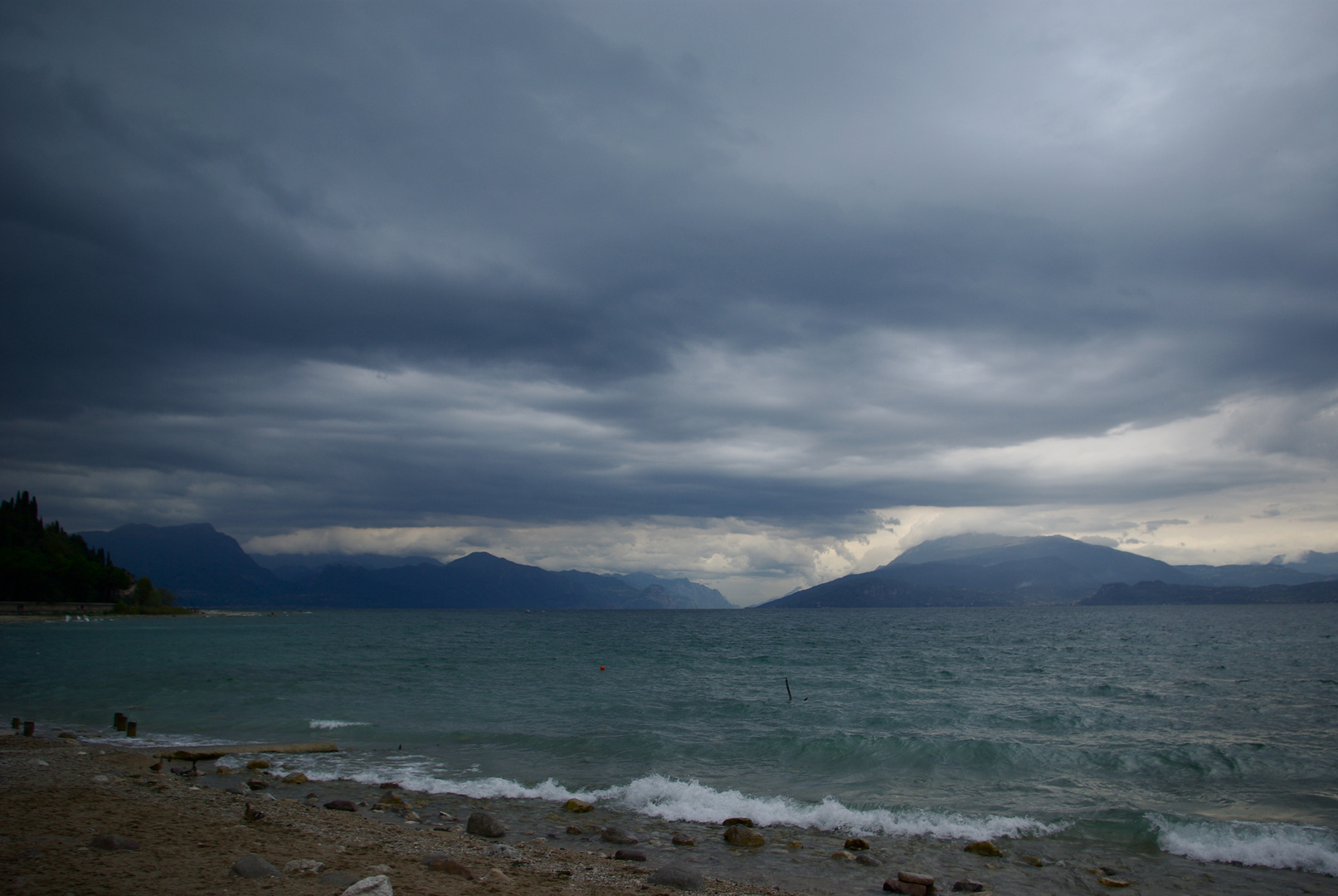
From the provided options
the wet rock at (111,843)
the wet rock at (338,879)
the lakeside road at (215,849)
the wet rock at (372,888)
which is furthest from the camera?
the wet rock at (111,843)

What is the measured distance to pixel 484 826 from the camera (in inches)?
586

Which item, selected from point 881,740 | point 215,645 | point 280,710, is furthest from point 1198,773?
point 215,645

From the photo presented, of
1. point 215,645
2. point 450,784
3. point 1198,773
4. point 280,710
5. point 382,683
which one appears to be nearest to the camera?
point 450,784

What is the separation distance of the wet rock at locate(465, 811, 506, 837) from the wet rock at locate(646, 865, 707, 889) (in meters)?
4.34

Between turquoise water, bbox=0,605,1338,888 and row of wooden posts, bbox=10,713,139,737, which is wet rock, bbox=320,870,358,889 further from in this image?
row of wooden posts, bbox=10,713,139,737

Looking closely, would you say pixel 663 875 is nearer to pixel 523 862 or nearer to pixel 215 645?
pixel 523 862

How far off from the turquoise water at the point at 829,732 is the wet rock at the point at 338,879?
27.1 feet

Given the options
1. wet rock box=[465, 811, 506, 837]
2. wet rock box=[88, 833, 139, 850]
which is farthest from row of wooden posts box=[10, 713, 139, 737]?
wet rock box=[465, 811, 506, 837]

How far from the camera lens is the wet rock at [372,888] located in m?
9.21

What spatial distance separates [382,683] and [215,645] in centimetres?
4335

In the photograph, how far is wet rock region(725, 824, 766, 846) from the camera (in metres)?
15.0

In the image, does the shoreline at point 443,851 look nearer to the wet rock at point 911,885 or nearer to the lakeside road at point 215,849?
the lakeside road at point 215,849

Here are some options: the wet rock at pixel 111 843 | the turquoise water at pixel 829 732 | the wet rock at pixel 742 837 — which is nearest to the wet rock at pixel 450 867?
the wet rock at pixel 111 843

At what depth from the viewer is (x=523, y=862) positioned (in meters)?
12.6
